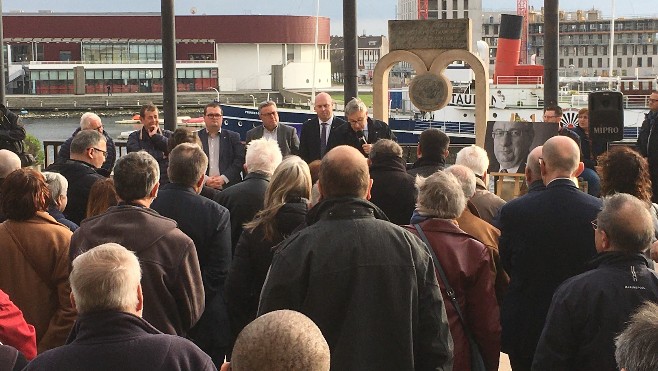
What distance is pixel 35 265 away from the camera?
18.4 feet

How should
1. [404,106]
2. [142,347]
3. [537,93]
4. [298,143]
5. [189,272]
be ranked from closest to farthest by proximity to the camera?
[142,347] → [189,272] → [298,143] → [537,93] → [404,106]

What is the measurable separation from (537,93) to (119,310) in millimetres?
35201

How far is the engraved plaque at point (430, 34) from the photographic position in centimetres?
1445

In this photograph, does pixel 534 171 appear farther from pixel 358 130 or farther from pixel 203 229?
pixel 358 130

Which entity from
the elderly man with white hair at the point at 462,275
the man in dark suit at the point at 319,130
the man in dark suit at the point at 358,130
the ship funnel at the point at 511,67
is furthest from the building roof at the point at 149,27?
the elderly man with white hair at the point at 462,275

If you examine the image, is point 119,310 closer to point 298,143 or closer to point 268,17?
point 298,143

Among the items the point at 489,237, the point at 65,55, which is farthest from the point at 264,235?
the point at 65,55

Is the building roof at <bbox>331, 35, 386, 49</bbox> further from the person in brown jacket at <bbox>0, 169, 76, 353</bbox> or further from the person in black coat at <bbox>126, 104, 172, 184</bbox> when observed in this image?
the person in brown jacket at <bbox>0, 169, 76, 353</bbox>

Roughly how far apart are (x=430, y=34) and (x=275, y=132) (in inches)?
174

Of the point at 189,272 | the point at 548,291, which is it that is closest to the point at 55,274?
the point at 189,272

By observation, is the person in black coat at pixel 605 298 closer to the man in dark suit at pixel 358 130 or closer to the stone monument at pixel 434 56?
the man in dark suit at pixel 358 130

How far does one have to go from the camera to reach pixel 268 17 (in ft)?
271

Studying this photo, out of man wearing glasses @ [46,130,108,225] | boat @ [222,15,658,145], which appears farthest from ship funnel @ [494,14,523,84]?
man wearing glasses @ [46,130,108,225]

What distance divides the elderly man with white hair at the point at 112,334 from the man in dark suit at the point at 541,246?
245 centimetres
